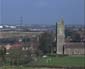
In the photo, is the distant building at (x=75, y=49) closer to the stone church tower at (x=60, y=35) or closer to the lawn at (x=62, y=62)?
the stone church tower at (x=60, y=35)

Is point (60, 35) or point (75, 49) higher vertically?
point (60, 35)

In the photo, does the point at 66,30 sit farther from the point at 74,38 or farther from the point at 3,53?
the point at 3,53

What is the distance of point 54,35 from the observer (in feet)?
64.4

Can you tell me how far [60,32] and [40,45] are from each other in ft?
6.77

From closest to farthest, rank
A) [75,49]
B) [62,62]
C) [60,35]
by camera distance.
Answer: [62,62]
[75,49]
[60,35]

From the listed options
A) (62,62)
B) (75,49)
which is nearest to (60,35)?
(75,49)

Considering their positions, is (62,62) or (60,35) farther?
(60,35)

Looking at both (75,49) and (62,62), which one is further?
(75,49)

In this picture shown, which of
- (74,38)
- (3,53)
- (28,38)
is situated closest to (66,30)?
(74,38)

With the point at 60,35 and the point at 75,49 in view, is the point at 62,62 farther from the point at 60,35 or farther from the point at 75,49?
the point at 60,35

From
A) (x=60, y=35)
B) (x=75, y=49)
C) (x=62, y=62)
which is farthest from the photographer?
(x=60, y=35)

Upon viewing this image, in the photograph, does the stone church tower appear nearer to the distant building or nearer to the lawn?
the distant building

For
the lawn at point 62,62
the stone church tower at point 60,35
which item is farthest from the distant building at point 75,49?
the lawn at point 62,62

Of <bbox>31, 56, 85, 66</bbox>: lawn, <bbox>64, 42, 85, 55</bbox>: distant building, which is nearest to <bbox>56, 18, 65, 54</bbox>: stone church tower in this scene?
<bbox>64, 42, 85, 55</bbox>: distant building
